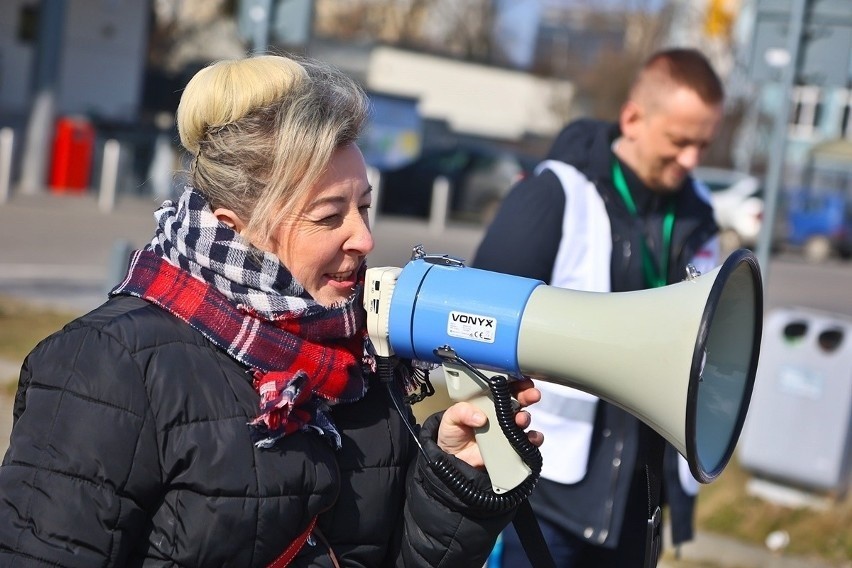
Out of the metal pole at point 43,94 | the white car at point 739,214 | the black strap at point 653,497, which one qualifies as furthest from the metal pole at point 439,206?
the black strap at point 653,497

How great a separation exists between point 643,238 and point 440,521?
4.89 ft

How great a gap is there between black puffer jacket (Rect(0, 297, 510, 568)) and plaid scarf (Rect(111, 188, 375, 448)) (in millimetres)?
30

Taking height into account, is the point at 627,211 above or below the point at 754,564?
above

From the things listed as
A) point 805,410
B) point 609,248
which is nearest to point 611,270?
point 609,248

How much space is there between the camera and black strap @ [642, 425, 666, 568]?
2.48 m

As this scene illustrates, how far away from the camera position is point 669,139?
12.0 ft

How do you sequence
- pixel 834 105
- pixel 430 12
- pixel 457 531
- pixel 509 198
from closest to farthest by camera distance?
pixel 457 531 → pixel 509 198 → pixel 430 12 → pixel 834 105

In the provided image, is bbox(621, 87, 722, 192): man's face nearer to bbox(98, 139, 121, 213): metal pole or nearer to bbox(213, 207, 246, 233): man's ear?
bbox(213, 207, 246, 233): man's ear

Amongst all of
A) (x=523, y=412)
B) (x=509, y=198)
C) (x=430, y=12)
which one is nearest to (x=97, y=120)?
(x=509, y=198)

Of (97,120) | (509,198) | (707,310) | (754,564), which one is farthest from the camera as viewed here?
(97,120)

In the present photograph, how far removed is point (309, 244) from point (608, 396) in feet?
1.90

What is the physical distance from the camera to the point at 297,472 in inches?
81.9

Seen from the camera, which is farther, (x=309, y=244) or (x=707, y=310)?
(x=309, y=244)

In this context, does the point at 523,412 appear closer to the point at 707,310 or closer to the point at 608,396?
the point at 608,396
